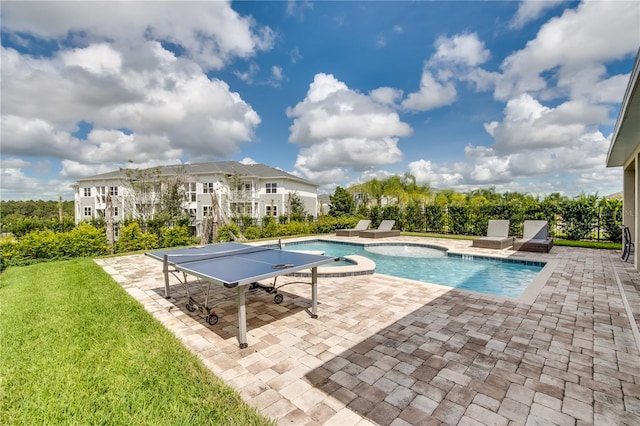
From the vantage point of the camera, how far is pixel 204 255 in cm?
565

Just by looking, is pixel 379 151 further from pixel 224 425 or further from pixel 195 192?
pixel 224 425

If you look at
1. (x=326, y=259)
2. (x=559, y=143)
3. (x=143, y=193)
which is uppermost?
(x=559, y=143)

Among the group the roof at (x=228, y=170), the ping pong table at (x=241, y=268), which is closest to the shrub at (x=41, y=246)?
the ping pong table at (x=241, y=268)

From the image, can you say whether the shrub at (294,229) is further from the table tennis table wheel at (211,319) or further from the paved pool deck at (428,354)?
the table tennis table wheel at (211,319)

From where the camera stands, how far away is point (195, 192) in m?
32.8

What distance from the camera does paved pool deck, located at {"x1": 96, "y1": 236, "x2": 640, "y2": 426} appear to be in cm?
266

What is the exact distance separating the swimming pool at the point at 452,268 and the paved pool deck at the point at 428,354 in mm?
1867

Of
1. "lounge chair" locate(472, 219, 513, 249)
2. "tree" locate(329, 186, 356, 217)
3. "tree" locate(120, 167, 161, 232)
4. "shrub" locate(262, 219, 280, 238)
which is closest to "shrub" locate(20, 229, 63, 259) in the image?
"tree" locate(120, 167, 161, 232)

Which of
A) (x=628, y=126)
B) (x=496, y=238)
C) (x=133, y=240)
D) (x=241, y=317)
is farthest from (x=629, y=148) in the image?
(x=133, y=240)

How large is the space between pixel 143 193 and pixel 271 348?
19618mm

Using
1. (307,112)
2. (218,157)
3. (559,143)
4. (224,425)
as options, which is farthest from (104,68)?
(559,143)

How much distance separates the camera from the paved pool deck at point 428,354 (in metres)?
2.66

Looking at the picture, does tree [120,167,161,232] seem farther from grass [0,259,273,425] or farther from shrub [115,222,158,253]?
grass [0,259,273,425]

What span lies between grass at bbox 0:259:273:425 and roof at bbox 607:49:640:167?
260 inches
